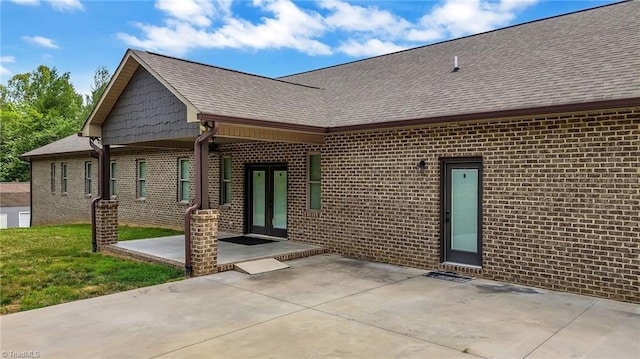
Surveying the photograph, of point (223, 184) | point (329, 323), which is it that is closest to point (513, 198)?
point (329, 323)

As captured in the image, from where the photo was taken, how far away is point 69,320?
5.61 meters

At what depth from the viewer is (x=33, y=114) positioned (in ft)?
140

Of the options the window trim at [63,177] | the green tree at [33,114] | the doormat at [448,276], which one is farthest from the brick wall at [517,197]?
the green tree at [33,114]

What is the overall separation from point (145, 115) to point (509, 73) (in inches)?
301

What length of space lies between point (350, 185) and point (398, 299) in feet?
12.8

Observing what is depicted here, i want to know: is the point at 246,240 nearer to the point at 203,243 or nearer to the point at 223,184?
the point at 223,184

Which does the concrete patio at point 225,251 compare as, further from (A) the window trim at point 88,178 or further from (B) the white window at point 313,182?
(A) the window trim at point 88,178

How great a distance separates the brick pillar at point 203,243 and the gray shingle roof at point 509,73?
3478 mm

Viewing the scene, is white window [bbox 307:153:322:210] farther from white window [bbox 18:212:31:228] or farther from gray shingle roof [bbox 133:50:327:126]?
white window [bbox 18:212:31:228]

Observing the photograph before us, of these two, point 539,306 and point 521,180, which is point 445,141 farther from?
point 539,306

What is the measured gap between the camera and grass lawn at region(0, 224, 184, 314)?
679 centimetres

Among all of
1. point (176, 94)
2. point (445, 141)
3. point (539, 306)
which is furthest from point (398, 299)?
point (176, 94)

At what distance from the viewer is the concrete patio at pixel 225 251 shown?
894 centimetres

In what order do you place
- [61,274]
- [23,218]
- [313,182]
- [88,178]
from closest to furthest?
[61,274] → [313,182] → [88,178] → [23,218]
